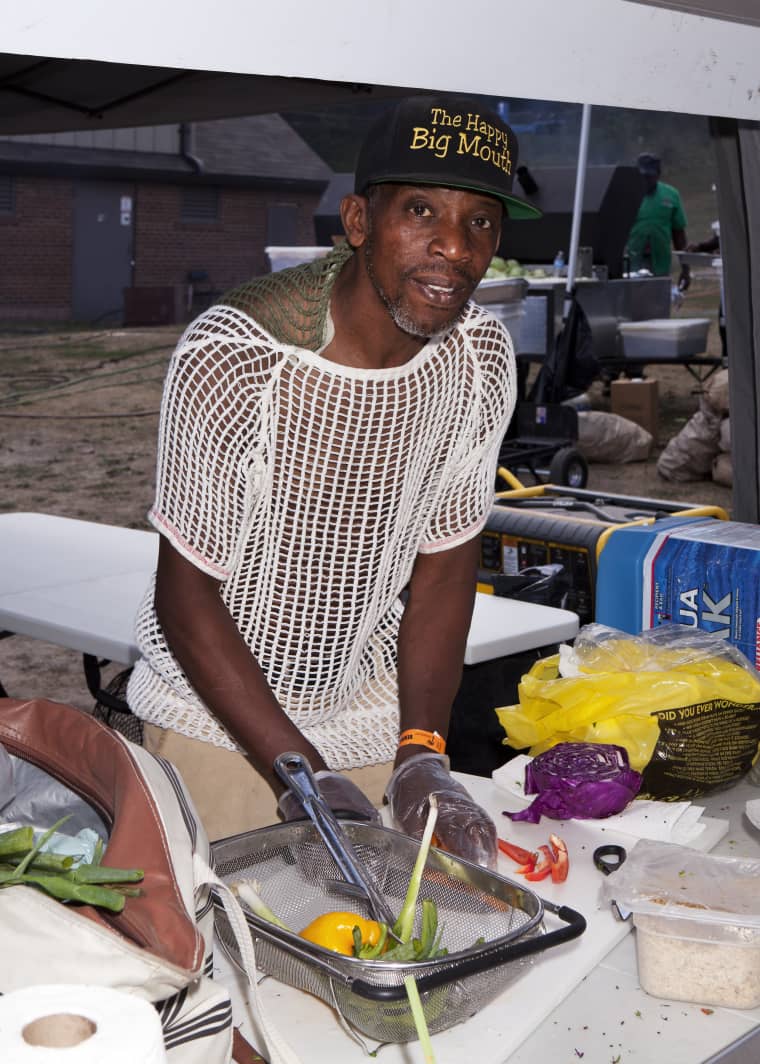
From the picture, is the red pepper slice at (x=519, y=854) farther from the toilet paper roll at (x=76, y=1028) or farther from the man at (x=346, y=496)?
the toilet paper roll at (x=76, y=1028)

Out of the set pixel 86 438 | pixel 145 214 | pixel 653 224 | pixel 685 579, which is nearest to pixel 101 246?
pixel 145 214

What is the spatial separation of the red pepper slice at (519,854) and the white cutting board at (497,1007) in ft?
0.10

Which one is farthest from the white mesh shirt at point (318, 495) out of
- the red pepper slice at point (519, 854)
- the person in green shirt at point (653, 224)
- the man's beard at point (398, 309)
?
the person in green shirt at point (653, 224)

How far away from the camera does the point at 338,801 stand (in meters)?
1.56

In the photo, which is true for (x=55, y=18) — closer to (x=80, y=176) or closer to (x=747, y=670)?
(x=747, y=670)

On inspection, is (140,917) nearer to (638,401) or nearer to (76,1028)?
(76,1028)

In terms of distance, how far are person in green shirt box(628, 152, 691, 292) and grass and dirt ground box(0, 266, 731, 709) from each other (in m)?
1.33

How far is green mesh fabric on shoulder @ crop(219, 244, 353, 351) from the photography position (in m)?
1.78

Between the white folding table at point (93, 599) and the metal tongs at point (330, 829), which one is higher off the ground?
the metal tongs at point (330, 829)

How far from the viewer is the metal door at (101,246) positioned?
2306 cm

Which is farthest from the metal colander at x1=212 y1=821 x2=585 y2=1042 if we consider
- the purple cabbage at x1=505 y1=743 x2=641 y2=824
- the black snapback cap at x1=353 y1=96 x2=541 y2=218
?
the black snapback cap at x1=353 y1=96 x2=541 y2=218

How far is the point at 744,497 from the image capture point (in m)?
3.17

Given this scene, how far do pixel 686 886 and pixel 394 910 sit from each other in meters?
0.35

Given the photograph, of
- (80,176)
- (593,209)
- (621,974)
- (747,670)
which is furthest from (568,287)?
(80,176)
